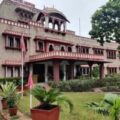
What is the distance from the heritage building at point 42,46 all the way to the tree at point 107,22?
21.2ft

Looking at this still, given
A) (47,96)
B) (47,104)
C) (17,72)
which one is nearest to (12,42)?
(17,72)

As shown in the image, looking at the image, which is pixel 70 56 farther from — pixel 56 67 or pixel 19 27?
pixel 19 27

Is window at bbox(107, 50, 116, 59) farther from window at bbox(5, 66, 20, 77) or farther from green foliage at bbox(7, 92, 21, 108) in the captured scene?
green foliage at bbox(7, 92, 21, 108)

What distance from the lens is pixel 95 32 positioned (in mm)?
23438

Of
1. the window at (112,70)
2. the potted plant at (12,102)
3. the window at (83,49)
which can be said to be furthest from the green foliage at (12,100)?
the window at (112,70)

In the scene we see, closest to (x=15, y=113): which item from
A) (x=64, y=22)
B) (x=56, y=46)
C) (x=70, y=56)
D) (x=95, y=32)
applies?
(x=95, y=32)

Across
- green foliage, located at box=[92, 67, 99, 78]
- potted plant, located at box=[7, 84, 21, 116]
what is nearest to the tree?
potted plant, located at box=[7, 84, 21, 116]

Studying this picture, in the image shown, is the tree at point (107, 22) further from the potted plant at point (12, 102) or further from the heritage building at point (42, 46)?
the potted plant at point (12, 102)

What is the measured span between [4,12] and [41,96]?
31.2m

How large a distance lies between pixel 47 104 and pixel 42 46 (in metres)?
25.7

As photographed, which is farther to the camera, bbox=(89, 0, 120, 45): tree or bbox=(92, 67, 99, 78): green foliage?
bbox=(92, 67, 99, 78): green foliage

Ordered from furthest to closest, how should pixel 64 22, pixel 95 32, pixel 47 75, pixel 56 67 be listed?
pixel 64 22 < pixel 47 75 < pixel 56 67 < pixel 95 32

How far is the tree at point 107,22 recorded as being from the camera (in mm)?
22720

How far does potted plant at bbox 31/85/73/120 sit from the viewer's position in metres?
9.49
